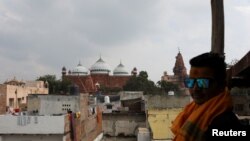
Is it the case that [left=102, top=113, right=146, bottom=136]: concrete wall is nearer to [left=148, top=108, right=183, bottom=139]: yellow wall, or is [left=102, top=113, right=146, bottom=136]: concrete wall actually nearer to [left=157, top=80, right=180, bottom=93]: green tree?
[left=148, top=108, right=183, bottom=139]: yellow wall

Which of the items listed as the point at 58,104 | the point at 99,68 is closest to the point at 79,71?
the point at 99,68

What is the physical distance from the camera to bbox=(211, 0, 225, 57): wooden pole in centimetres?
484

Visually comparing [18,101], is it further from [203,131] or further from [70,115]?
[203,131]

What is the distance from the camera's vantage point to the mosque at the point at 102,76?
6838cm

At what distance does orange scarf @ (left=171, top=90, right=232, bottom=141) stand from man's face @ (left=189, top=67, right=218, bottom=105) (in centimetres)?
4

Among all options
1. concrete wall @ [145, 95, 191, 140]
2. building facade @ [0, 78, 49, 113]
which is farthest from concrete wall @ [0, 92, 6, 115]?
concrete wall @ [145, 95, 191, 140]

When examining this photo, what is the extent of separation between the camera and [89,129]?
22.7 m

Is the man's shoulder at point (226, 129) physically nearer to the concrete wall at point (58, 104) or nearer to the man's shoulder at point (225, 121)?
the man's shoulder at point (225, 121)

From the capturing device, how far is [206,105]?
213 centimetres

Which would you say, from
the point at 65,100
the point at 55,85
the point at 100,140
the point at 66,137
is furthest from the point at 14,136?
the point at 55,85

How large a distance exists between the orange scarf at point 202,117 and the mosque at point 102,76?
6517 centimetres

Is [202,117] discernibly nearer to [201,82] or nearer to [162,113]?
[201,82]

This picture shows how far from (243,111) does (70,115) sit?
11.3 meters

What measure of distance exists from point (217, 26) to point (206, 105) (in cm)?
304
